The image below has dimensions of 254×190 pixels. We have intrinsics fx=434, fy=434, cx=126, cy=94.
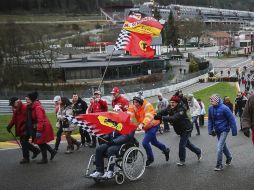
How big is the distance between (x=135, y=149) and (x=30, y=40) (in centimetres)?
6155

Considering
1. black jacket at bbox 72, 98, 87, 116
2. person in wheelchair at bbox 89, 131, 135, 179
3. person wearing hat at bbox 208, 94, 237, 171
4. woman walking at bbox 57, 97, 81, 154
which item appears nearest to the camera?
person in wheelchair at bbox 89, 131, 135, 179

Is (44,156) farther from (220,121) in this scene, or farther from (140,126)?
(220,121)

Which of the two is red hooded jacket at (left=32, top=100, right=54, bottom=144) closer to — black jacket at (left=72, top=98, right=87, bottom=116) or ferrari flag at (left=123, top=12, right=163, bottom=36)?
black jacket at (left=72, top=98, right=87, bottom=116)

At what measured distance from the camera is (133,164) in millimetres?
8781

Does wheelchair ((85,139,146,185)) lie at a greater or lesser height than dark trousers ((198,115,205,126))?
greater

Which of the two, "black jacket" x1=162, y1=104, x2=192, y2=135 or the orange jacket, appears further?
"black jacket" x1=162, y1=104, x2=192, y2=135

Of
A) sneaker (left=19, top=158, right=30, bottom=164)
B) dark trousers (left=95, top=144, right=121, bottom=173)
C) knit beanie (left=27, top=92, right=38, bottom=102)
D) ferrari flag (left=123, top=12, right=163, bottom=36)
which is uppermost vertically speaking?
ferrari flag (left=123, top=12, right=163, bottom=36)

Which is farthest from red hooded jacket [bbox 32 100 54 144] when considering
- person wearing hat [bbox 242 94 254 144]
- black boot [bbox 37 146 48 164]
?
person wearing hat [bbox 242 94 254 144]

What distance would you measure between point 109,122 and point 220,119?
2.55m

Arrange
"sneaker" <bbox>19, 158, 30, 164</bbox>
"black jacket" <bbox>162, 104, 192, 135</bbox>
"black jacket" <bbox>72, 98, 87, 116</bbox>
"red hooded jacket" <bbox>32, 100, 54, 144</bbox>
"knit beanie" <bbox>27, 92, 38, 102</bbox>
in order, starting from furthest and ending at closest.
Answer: "black jacket" <bbox>72, 98, 87, 116</bbox> → "sneaker" <bbox>19, 158, 30, 164</bbox> → "knit beanie" <bbox>27, 92, 38, 102</bbox> → "red hooded jacket" <bbox>32, 100, 54, 144</bbox> → "black jacket" <bbox>162, 104, 192, 135</bbox>

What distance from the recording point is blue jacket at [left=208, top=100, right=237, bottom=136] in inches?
365

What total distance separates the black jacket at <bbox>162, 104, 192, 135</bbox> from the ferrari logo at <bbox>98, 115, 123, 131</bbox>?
4.06 feet

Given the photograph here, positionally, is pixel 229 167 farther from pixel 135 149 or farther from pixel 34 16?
pixel 34 16

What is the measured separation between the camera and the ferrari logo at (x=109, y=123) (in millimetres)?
8334
